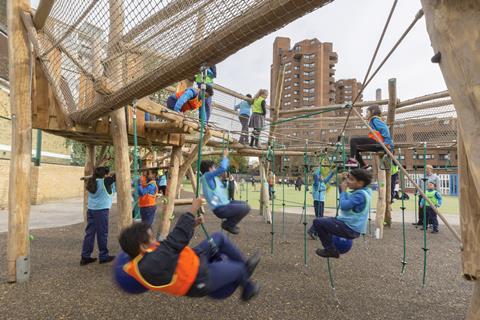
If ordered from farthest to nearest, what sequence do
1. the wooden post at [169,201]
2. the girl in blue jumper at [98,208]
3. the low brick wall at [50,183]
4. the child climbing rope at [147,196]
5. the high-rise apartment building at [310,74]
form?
the high-rise apartment building at [310,74], the low brick wall at [50,183], the wooden post at [169,201], the child climbing rope at [147,196], the girl in blue jumper at [98,208]

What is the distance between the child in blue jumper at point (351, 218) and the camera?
11.8 feet

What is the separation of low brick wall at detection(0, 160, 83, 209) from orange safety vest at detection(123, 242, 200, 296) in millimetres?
11583

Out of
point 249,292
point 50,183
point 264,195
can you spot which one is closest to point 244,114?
point 264,195

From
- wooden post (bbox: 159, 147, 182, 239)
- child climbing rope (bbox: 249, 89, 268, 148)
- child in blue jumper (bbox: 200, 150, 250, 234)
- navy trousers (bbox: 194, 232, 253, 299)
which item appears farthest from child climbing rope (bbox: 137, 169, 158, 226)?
navy trousers (bbox: 194, 232, 253, 299)

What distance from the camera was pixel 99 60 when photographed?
13.1 ft

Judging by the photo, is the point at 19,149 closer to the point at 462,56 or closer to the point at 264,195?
the point at 462,56

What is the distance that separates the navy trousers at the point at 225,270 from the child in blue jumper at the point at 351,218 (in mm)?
1125

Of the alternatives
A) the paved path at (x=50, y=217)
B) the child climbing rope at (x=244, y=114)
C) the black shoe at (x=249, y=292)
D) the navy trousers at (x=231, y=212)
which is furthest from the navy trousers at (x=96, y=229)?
the child climbing rope at (x=244, y=114)

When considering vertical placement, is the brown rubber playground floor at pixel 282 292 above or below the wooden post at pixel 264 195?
below

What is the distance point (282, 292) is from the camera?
13.8ft

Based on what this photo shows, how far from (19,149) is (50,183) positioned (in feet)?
37.6

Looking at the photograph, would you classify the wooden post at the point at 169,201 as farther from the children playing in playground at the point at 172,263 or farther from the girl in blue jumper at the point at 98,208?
the children playing in playground at the point at 172,263

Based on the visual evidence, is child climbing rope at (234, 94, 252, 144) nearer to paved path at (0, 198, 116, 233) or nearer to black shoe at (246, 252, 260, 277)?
paved path at (0, 198, 116, 233)

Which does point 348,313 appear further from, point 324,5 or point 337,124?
point 337,124
